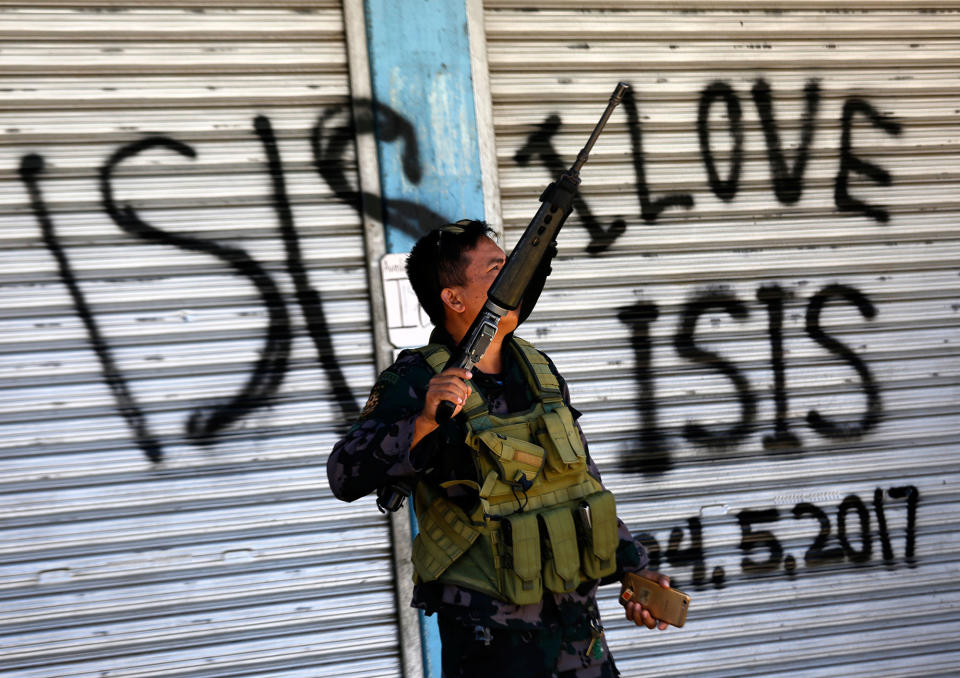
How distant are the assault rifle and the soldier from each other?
5 centimetres

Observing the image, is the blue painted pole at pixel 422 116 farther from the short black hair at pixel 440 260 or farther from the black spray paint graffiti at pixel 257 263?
the short black hair at pixel 440 260

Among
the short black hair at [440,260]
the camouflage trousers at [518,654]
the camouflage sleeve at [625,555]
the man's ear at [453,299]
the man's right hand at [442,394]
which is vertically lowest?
the camouflage trousers at [518,654]

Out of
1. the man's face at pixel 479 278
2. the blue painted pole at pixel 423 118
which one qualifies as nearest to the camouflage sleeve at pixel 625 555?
the man's face at pixel 479 278

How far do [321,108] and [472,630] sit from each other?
7.16 feet

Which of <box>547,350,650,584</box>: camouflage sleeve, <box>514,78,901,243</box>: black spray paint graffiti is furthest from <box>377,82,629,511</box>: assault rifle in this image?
<box>514,78,901,243</box>: black spray paint graffiti

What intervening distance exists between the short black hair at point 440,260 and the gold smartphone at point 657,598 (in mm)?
800

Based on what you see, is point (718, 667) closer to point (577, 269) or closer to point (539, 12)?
point (577, 269)

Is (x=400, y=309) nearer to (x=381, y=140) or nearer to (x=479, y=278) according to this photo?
(x=381, y=140)

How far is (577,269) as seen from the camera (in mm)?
3621

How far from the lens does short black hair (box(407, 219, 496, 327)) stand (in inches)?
84.1

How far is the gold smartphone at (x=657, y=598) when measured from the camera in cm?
199

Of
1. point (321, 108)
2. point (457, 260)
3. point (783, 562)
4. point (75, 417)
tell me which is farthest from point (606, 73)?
point (75, 417)

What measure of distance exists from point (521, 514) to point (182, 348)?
5.92ft

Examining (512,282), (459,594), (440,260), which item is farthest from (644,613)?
(440,260)
